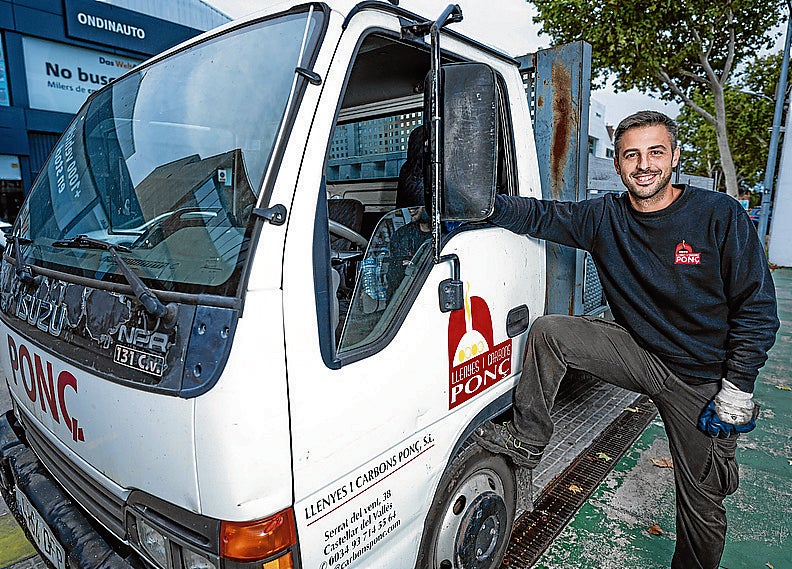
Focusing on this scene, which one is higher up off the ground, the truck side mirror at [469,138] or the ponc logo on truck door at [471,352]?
the truck side mirror at [469,138]

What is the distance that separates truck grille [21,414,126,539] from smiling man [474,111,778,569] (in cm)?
132

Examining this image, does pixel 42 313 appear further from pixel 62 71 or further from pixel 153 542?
pixel 62 71

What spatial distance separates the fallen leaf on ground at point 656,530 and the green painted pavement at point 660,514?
0.05 feet

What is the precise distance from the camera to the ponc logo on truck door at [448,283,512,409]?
1.85 metres

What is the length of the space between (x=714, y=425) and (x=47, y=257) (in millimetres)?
2652

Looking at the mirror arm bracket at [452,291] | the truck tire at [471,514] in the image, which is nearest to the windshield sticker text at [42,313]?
the mirror arm bracket at [452,291]

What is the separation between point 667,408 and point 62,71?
13.9 m

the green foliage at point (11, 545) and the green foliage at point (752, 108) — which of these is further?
the green foliage at point (752, 108)

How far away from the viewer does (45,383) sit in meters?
1.73

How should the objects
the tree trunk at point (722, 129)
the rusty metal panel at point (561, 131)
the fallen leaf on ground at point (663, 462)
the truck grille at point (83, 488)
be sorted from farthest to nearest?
the tree trunk at point (722, 129) < the fallen leaf on ground at point (663, 462) < the rusty metal panel at point (561, 131) < the truck grille at point (83, 488)

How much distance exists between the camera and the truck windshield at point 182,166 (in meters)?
1.40

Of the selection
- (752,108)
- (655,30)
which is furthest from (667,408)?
(752,108)

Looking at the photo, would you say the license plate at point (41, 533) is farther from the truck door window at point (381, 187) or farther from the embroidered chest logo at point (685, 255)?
the embroidered chest logo at point (685, 255)

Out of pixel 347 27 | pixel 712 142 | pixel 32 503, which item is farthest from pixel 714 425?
pixel 712 142
